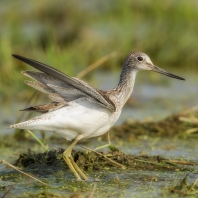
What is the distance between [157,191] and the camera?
5.25 meters

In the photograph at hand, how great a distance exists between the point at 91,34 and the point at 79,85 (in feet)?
20.2

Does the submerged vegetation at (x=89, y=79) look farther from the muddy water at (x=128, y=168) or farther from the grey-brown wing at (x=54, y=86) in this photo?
the grey-brown wing at (x=54, y=86)

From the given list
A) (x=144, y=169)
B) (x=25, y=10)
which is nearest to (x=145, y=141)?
(x=144, y=169)

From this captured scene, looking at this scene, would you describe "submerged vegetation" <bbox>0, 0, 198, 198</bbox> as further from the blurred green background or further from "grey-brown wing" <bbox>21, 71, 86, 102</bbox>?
"grey-brown wing" <bbox>21, 71, 86, 102</bbox>

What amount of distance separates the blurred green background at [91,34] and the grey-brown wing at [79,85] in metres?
3.50

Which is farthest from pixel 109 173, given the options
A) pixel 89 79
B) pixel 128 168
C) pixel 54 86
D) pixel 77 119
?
pixel 89 79

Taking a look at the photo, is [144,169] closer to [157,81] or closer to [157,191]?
[157,191]

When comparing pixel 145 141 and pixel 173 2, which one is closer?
pixel 145 141

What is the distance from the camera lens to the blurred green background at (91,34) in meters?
9.25

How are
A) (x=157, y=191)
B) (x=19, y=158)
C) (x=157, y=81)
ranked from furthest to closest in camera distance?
(x=157, y=81) < (x=19, y=158) < (x=157, y=191)

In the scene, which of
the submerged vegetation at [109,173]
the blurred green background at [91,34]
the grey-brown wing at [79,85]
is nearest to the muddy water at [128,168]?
the submerged vegetation at [109,173]

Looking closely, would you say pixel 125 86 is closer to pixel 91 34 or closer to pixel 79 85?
pixel 79 85

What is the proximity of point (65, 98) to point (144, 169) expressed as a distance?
43.4 inches

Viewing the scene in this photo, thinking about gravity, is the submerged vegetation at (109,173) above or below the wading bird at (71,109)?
below
